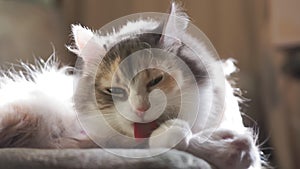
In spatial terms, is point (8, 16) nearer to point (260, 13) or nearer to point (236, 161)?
point (260, 13)

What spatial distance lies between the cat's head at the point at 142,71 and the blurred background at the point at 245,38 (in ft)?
3.57

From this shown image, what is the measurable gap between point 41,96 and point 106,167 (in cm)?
23

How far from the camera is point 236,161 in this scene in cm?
83

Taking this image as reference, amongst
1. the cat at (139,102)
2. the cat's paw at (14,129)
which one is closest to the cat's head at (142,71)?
the cat at (139,102)

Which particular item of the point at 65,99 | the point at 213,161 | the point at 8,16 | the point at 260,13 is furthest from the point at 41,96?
the point at 260,13

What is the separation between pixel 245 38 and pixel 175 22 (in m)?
1.89

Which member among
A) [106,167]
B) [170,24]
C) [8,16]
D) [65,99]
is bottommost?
[106,167]

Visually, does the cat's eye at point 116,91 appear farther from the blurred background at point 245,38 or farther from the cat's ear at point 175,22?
the blurred background at point 245,38

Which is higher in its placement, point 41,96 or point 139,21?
point 139,21

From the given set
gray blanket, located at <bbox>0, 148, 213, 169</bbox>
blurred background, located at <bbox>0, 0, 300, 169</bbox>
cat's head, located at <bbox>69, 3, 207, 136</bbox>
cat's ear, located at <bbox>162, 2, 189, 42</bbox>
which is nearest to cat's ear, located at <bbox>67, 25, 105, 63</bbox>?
cat's head, located at <bbox>69, 3, 207, 136</bbox>

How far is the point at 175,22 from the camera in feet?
2.96

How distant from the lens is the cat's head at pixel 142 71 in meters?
0.84

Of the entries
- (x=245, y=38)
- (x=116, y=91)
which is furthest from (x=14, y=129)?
(x=245, y=38)

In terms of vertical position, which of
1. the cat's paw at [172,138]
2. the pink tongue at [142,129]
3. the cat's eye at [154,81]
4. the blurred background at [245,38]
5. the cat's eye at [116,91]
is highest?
the blurred background at [245,38]
